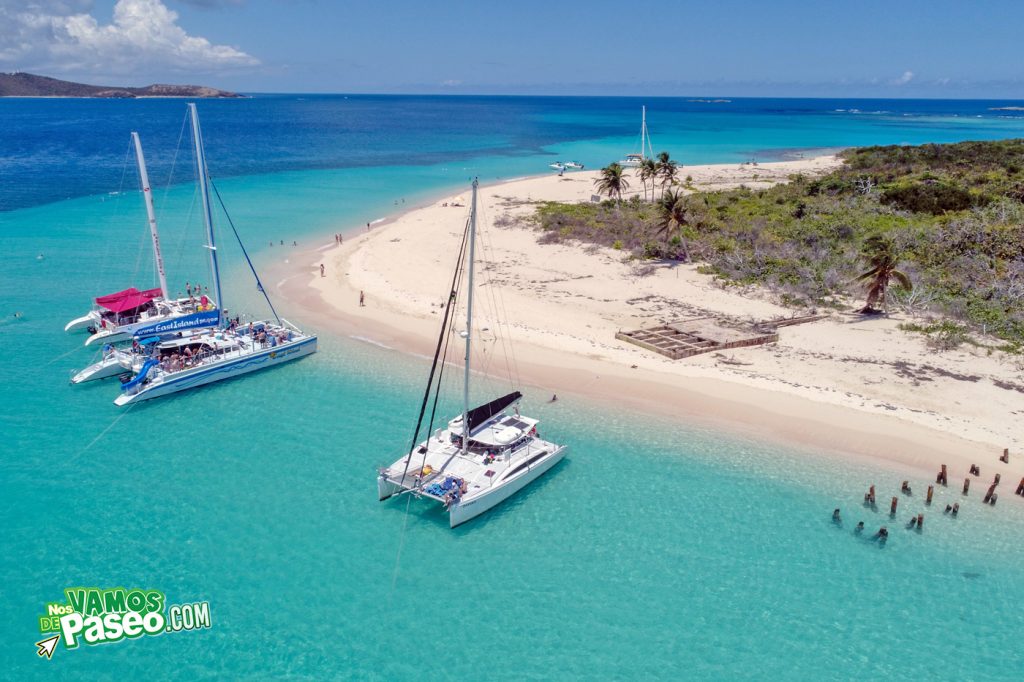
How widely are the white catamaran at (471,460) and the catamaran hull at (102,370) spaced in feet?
61.4

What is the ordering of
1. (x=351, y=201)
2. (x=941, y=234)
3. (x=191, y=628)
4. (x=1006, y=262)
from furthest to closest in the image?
(x=351, y=201), (x=941, y=234), (x=1006, y=262), (x=191, y=628)

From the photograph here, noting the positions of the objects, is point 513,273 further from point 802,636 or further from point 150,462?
point 802,636

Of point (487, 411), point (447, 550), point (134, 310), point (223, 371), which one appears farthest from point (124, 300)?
point (447, 550)

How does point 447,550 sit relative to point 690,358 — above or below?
below

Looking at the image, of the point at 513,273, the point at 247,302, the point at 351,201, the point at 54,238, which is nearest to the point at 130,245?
the point at 54,238

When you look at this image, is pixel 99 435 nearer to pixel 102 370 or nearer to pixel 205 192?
pixel 102 370

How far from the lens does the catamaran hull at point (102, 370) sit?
33812 millimetres

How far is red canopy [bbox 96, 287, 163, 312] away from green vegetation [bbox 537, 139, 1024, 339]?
115 feet

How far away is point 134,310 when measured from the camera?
3934cm

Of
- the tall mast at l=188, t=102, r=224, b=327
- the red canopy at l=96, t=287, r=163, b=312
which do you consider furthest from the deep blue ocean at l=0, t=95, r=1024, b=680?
the tall mast at l=188, t=102, r=224, b=327

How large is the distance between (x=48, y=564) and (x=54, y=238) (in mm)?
Answer: 53595

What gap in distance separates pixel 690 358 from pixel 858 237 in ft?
91.7

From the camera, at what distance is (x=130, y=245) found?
6088 cm

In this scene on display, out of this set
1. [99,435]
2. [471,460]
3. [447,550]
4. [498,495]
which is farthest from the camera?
[99,435]
